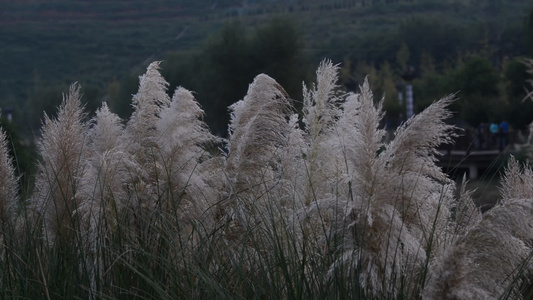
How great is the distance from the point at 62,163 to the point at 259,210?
952 mm

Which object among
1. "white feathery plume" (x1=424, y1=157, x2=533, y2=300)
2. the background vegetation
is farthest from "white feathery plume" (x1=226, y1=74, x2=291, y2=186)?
the background vegetation

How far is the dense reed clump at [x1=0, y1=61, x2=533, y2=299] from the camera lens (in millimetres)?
2609

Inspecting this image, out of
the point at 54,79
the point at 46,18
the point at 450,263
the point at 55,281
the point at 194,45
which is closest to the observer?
the point at 450,263

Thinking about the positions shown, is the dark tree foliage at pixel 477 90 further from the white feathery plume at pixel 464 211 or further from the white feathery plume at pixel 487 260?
the white feathery plume at pixel 487 260

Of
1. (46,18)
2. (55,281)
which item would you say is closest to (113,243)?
(55,281)

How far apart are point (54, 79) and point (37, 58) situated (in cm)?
1249

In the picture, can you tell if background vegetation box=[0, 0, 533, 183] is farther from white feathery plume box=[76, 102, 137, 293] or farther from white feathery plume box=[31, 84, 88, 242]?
white feathery plume box=[76, 102, 137, 293]

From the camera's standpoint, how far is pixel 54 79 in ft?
300

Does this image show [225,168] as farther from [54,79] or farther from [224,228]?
[54,79]

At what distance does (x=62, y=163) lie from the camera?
370cm

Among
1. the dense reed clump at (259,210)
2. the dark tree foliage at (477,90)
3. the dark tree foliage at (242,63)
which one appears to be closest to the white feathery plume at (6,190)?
the dense reed clump at (259,210)

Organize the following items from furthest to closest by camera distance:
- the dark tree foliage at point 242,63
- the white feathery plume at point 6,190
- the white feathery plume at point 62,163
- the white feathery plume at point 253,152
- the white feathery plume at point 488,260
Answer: the dark tree foliage at point 242,63 → the white feathery plume at point 6,190 → the white feathery plume at point 62,163 → the white feathery plume at point 253,152 → the white feathery plume at point 488,260

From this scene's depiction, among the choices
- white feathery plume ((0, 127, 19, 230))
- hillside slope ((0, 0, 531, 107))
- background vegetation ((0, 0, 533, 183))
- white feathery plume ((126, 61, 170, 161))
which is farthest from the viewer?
hillside slope ((0, 0, 531, 107))

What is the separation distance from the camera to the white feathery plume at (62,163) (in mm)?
3545
